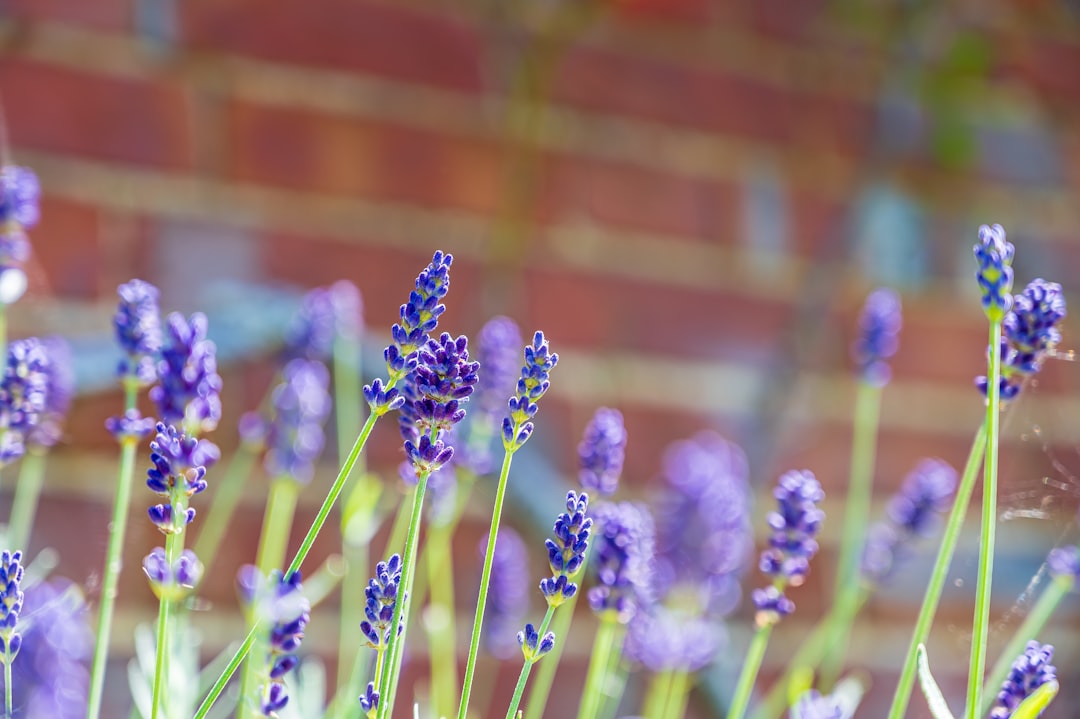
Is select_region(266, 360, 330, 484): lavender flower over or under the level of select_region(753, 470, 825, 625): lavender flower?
over

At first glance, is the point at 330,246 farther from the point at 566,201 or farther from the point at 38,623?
the point at 38,623

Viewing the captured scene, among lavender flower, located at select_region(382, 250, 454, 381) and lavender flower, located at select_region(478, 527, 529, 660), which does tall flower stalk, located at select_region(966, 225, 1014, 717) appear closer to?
lavender flower, located at select_region(382, 250, 454, 381)

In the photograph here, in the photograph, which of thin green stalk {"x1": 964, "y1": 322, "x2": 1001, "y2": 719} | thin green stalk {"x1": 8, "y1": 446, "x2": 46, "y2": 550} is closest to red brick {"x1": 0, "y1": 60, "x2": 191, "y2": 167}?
thin green stalk {"x1": 8, "y1": 446, "x2": 46, "y2": 550}

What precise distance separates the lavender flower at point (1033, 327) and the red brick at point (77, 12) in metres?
0.75

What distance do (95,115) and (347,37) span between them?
0.78 ft

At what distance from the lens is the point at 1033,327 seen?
34 centimetres

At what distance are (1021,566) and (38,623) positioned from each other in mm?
1065

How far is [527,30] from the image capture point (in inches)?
42.9

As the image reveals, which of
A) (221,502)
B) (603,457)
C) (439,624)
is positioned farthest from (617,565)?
(221,502)

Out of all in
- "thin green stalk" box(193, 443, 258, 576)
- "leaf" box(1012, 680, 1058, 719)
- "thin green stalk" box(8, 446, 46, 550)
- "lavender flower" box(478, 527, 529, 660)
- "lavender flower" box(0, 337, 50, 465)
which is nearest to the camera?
"leaf" box(1012, 680, 1058, 719)

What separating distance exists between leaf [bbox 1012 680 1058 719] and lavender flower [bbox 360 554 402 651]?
17 cm

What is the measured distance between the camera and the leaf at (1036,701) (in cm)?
27

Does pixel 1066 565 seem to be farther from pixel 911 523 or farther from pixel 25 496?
pixel 25 496

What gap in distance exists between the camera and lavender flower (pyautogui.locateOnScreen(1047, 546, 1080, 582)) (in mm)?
418
